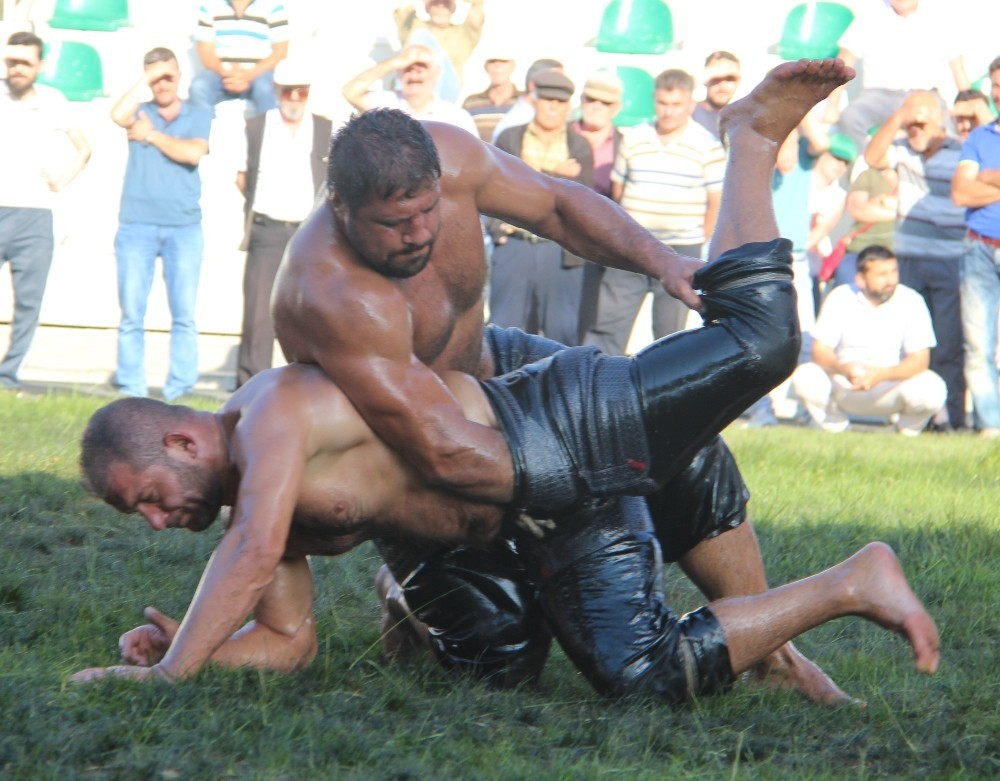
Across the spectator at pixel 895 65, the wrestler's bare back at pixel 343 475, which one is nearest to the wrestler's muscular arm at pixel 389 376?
the wrestler's bare back at pixel 343 475

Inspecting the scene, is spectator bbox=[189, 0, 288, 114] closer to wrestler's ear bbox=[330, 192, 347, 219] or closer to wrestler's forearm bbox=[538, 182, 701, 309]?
wrestler's forearm bbox=[538, 182, 701, 309]

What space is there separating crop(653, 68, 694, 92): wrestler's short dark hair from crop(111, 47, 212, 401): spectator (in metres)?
2.94

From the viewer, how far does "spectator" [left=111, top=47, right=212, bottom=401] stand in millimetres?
9578

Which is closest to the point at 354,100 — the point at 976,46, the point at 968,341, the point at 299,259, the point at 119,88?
the point at 119,88

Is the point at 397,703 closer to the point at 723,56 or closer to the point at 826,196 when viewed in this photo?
the point at 723,56

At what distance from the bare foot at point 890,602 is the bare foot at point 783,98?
4.20 ft

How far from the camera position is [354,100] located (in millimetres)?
10008

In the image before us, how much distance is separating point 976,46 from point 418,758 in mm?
10700

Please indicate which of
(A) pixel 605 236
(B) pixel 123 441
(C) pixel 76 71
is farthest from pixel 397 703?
(C) pixel 76 71

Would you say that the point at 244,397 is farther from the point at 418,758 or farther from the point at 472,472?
the point at 418,758

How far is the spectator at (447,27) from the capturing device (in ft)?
38.0

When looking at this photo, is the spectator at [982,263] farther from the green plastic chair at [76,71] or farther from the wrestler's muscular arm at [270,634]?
the green plastic chair at [76,71]

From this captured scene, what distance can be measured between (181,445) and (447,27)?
8.51 m

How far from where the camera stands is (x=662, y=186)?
9547mm
